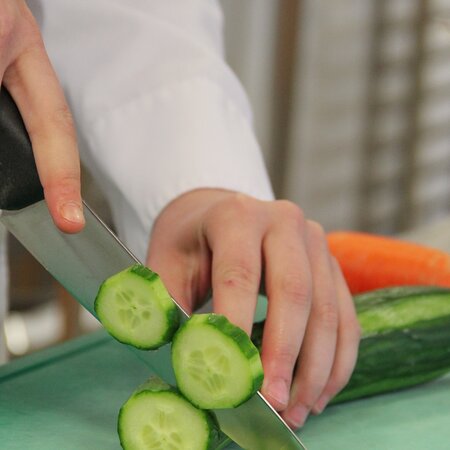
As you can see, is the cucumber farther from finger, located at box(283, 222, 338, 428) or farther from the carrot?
the carrot

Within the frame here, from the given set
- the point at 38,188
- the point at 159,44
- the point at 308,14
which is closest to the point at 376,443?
the point at 38,188

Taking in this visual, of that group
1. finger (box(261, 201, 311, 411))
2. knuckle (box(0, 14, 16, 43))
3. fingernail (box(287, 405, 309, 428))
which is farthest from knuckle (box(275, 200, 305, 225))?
knuckle (box(0, 14, 16, 43))

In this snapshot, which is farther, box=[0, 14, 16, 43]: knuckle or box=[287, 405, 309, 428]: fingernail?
box=[287, 405, 309, 428]: fingernail

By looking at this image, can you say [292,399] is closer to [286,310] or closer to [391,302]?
[286,310]

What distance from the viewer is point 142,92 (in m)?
1.39

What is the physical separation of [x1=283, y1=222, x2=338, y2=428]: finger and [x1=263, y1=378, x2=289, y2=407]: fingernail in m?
0.07

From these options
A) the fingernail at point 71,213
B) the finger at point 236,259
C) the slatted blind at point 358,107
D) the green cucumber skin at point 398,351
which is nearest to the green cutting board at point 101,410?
the green cucumber skin at point 398,351

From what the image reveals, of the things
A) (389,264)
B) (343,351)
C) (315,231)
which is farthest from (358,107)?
(343,351)

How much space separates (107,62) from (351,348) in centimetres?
55

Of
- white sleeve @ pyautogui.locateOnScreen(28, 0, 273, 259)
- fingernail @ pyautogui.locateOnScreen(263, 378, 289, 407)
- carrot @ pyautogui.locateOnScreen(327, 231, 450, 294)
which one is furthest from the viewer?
carrot @ pyautogui.locateOnScreen(327, 231, 450, 294)

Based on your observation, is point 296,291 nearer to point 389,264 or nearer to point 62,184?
point 62,184

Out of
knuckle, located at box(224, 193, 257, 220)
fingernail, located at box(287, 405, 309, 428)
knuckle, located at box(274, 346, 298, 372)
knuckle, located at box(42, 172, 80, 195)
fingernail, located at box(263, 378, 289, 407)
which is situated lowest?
fingernail, located at box(287, 405, 309, 428)

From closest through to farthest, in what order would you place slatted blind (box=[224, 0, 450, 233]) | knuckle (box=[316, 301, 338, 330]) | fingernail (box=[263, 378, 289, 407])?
fingernail (box=[263, 378, 289, 407])
knuckle (box=[316, 301, 338, 330])
slatted blind (box=[224, 0, 450, 233])

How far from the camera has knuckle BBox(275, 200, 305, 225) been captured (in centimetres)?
114
